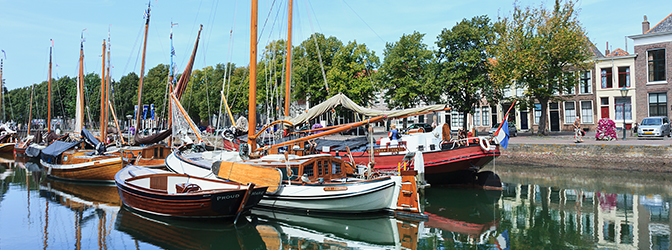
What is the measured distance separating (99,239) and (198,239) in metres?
2.65

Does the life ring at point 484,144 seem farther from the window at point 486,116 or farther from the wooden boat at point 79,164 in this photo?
the window at point 486,116

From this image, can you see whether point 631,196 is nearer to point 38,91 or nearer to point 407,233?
point 407,233

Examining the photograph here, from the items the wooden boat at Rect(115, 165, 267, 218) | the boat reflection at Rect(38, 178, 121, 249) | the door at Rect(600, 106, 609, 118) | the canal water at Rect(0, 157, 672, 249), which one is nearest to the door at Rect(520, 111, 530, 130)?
the door at Rect(600, 106, 609, 118)

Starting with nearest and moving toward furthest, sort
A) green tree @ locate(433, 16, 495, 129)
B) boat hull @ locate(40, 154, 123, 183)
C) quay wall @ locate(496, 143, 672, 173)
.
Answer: boat hull @ locate(40, 154, 123, 183)
quay wall @ locate(496, 143, 672, 173)
green tree @ locate(433, 16, 495, 129)

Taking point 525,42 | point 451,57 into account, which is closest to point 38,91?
point 451,57

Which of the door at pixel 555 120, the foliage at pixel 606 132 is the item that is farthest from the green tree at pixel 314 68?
the foliage at pixel 606 132

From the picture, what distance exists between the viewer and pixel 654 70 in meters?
35.7

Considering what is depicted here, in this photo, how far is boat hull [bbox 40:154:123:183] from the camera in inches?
765

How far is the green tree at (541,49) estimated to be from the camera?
29.5 m

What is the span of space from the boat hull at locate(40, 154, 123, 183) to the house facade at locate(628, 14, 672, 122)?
40.7 metres

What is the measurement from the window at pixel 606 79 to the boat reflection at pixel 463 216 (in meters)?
29.7

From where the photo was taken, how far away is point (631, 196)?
50.1ft

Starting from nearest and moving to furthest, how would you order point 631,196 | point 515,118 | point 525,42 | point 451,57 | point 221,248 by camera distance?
point 221,248, point 631,196, point 525,42, point 451,57, point 515,118

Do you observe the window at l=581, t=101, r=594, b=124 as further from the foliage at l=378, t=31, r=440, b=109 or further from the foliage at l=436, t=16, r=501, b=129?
the foliage at l=378, t=31, r=440, b=109
